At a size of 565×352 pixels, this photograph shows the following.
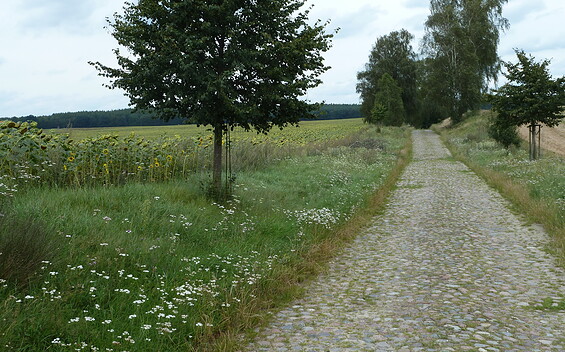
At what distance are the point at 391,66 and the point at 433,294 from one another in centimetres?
6272

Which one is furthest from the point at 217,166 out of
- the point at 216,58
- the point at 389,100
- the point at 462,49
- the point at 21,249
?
the point at 389,100

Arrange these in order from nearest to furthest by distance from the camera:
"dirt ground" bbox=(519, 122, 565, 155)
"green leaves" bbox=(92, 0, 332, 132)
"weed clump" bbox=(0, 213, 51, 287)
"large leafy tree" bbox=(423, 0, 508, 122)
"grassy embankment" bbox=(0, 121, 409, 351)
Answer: "grassy embankment" bbox=(0, 121, 409, 351) < "weed clump" bbox=(0, 213, 51, 287) < "green leaves" bbox=(92, 0, 332, 132) < "dirt ground" bbox=(519, 122, 565, 155) < "large leafy tree" bbox=(423, 0, 508, 122)

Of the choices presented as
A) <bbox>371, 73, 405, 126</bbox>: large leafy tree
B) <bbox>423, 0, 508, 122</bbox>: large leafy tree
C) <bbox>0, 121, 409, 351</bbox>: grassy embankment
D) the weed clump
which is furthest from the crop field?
<bbox>371, 73, 405, 126</bbox>: large leafy tree

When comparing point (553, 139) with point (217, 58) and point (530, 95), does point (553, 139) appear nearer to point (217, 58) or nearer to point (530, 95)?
point (530, 95)

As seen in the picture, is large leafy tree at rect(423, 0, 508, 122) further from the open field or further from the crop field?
the crop field

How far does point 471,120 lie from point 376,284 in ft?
163

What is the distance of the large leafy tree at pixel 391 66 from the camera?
64.6 m

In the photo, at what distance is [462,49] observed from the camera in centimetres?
4916

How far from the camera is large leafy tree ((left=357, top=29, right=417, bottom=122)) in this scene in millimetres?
64562

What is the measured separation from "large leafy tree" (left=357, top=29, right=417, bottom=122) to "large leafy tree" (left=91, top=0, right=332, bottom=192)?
56.5 m

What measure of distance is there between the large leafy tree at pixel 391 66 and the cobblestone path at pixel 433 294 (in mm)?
56698

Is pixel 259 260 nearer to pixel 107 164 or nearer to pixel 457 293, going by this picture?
pixel 457 293

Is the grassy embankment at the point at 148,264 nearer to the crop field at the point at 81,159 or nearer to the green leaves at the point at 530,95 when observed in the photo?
the crop field at the point at 81,159

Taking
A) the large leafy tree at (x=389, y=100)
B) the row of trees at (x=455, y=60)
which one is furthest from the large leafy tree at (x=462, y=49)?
the large leafy tree at (x=389, y=100)
